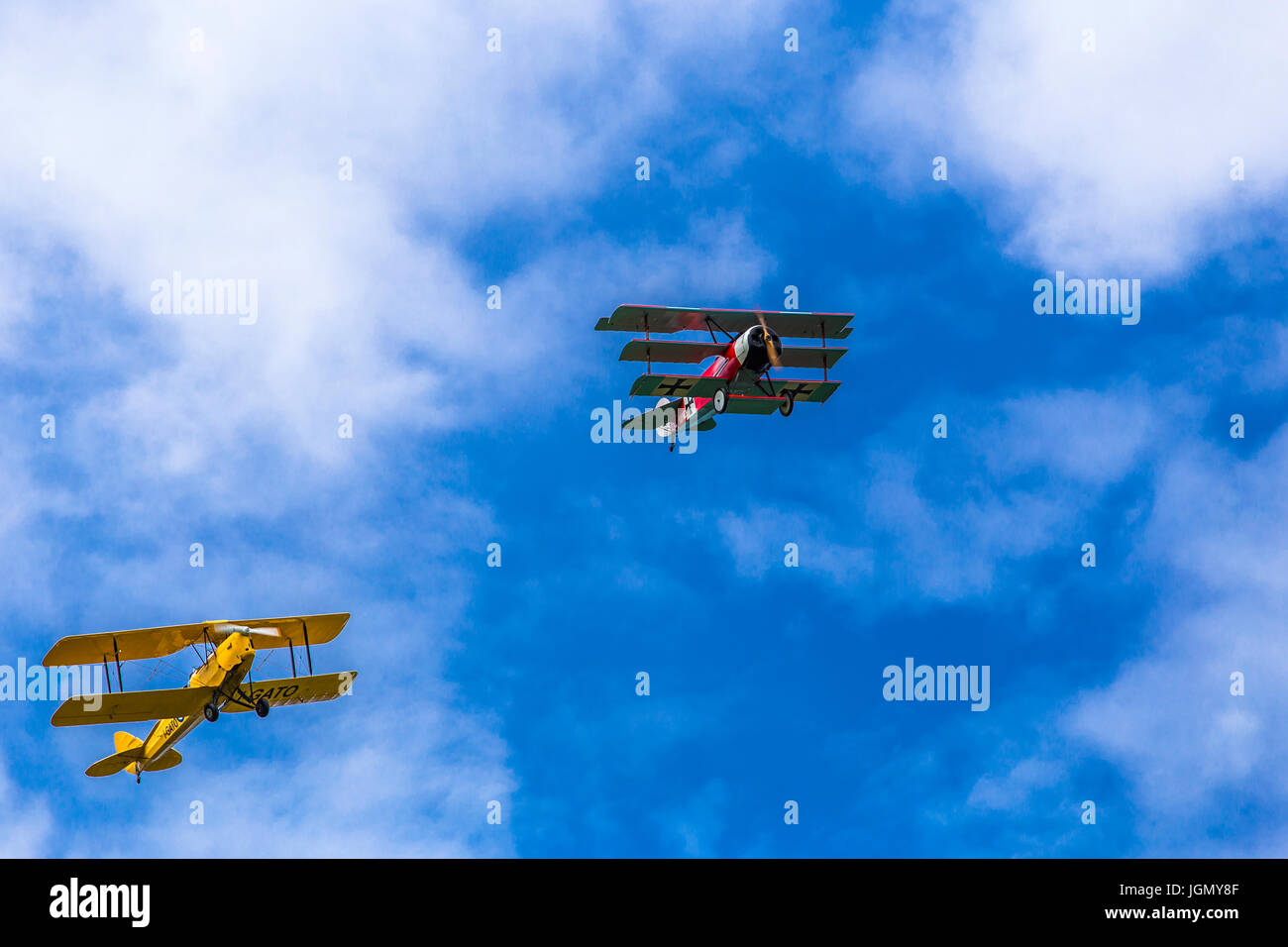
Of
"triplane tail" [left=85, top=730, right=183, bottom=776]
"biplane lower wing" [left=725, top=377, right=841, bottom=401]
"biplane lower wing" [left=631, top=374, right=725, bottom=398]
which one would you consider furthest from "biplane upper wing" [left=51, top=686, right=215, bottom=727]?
"biplane lower wing" [left=725, top=377, right=841, bottom=401]

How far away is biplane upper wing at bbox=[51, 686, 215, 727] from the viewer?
61.2 meters

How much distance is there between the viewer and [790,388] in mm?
67062

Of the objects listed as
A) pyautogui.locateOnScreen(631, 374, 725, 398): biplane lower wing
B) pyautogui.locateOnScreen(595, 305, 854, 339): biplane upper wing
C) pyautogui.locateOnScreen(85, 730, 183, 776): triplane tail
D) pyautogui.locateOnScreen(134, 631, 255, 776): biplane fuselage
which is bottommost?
pyautogui.locateOnScreen(85, 730, 183, 776): triplane tail

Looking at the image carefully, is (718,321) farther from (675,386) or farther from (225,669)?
(225,669)

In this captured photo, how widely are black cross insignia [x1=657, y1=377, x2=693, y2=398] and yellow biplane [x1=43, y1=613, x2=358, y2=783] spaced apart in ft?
59.5

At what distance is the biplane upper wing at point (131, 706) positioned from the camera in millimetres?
61156

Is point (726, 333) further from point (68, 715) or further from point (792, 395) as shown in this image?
point (68, 715)

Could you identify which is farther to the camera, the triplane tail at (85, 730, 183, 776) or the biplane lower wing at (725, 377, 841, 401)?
the triplane tail at (85, 730, 183, 776)

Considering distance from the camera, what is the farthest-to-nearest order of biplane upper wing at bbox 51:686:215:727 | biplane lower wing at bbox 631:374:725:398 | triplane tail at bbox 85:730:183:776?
triplane tail at bbox 85:730:183:776 < biplane lower wing at bbox 631:374:725:398 < biplane upper wing at bbox 51:686:215:727

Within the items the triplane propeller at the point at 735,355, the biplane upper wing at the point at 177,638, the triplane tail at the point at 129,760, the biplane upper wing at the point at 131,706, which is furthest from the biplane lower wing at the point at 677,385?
the triplane tail at the point at 129,760

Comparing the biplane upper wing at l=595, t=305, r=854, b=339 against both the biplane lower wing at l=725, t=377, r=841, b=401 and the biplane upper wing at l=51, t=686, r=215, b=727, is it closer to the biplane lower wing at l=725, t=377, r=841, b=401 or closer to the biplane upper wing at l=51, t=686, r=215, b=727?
the biplane lower wing at l=725, t=377, r=841, b=401

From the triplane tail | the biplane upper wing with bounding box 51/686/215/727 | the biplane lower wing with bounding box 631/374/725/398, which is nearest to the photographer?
the biplane upper wing with bounding box 51/686/215/727
